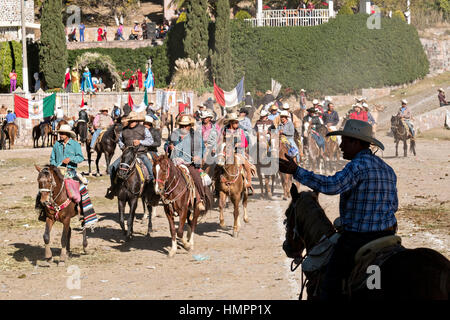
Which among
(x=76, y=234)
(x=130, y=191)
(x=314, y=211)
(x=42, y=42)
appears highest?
(x=42, y=42)

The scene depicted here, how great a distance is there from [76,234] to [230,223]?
329cm

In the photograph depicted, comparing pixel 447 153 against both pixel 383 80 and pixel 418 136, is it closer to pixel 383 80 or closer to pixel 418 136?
pixel 418 136

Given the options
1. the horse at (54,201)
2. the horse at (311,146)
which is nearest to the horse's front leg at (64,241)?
the horse at (54,201)

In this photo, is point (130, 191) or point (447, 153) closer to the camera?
point (130, 191)

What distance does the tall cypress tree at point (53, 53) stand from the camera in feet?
148

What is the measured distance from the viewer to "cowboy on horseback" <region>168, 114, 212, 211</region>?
13844 mm

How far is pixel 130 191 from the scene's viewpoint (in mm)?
14633

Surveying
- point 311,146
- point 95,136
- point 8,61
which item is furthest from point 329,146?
point 8,61

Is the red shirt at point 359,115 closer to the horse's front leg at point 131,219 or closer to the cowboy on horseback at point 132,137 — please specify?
the cowboy on horseback at point 132,137

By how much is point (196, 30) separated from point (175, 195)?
34390 mm

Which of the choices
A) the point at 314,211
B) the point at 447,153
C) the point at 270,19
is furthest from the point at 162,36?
the point at 314,211

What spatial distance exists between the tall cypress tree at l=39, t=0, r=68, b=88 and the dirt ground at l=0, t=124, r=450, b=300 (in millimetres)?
25982

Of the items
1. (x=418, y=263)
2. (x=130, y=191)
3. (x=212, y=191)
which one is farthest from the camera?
(x=212, y=191)

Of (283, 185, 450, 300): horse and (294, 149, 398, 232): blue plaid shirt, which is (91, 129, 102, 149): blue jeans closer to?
(283, 185, 450, 300): horse
